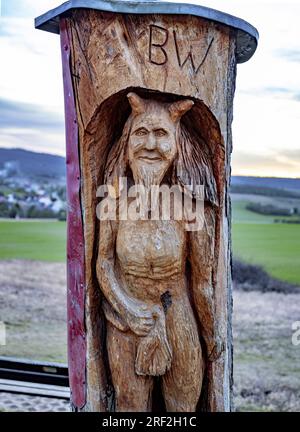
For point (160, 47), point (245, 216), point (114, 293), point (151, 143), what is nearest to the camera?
point (160, 47)

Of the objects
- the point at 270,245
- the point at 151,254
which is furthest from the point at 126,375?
the point at 270,245

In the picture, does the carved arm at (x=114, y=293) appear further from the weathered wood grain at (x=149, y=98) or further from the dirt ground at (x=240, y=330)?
the dirt ground at (x=240, y=330)

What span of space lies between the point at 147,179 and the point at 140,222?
6.2 inches

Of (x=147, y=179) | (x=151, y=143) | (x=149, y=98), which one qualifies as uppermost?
(x=149, y=98)

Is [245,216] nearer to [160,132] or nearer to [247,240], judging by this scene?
[247,240]

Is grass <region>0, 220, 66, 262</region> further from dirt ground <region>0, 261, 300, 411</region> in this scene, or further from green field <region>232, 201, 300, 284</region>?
green field <region>232, 201, 300, 284</region>

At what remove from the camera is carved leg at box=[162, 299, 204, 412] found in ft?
6.21

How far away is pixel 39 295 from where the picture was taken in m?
4.30

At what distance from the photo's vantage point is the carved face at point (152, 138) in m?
1.77

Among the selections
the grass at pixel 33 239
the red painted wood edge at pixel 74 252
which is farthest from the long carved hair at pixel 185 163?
the grass at pixel 33 239

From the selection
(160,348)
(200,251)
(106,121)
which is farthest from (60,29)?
(160,348)

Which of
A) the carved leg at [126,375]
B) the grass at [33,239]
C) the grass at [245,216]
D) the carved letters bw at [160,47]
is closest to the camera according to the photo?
the carved letters bw at [160,47]

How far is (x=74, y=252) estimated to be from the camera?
1897 millimetres

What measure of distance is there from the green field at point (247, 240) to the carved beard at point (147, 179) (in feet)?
6.03
